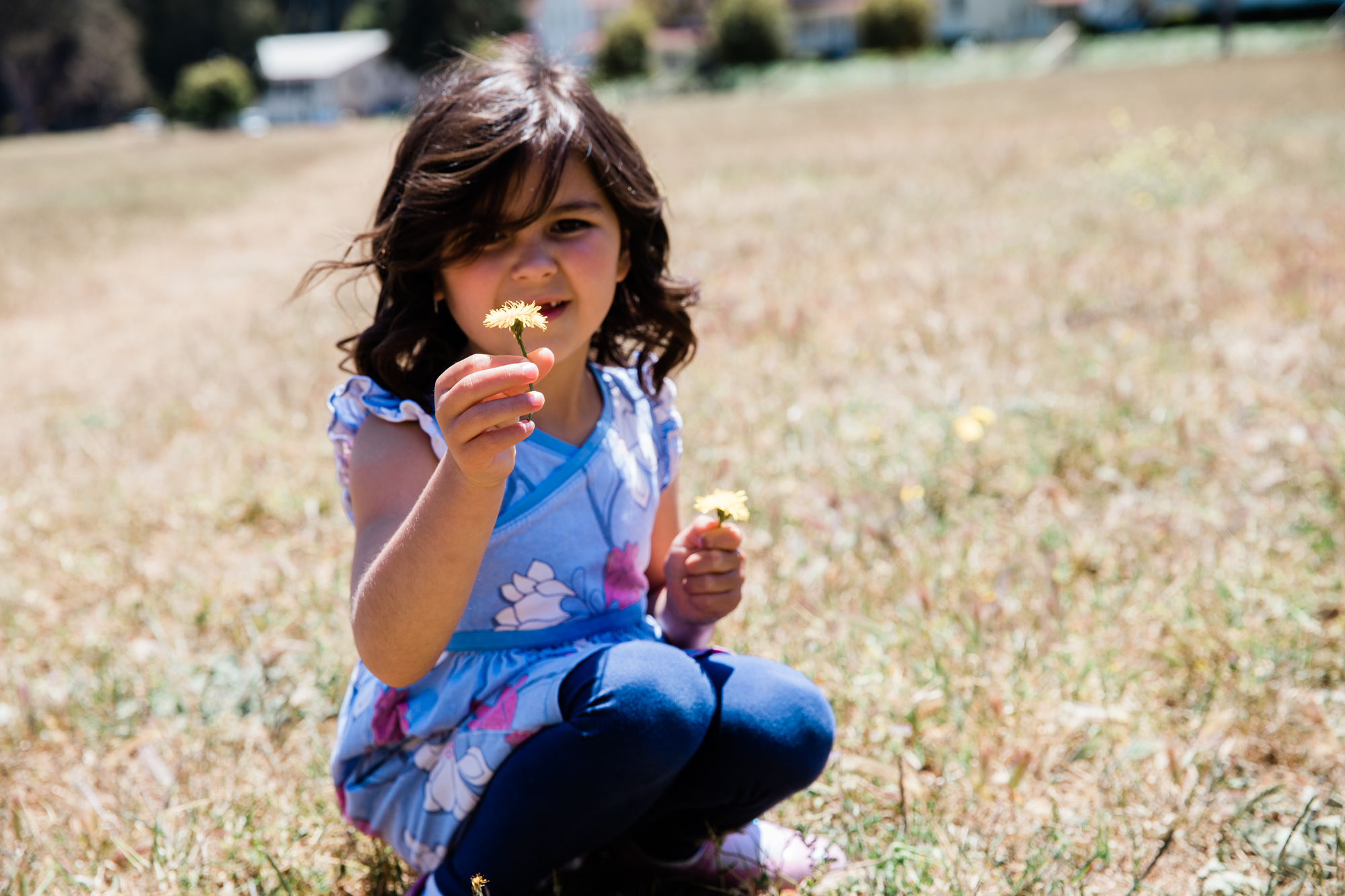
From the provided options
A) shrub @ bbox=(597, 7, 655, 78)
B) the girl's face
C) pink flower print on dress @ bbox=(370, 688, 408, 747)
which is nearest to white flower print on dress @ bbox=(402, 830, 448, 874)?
pink flower print on dress @ bbox=(370, 688, 408, 747)

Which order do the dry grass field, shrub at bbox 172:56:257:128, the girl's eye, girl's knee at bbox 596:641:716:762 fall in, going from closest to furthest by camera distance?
girl's knee at bbox 596:641:716:762 < the girl's eye < the dry grass field < shrub at bbox 172:56:257:128

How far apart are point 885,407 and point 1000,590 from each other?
1354mm

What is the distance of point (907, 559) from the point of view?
2742mm

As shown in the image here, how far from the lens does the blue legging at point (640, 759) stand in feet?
5.05

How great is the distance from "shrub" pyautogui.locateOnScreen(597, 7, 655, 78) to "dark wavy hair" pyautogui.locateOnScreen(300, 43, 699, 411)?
57.1 m

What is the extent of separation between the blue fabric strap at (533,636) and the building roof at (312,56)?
81.9 m

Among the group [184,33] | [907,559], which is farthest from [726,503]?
[184,33]

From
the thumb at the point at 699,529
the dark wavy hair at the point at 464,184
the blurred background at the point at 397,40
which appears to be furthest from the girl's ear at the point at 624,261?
the blurred background at the point at 397,40

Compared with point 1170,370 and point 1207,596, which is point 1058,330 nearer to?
point 1170,370

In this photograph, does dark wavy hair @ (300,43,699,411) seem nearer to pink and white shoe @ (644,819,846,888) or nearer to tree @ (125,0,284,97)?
pink and white shoe @ (644,819,846,888)

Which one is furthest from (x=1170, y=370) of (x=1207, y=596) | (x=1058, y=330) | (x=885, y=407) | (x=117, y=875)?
(x=117, y=875)

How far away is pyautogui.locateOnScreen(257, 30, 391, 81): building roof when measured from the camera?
7900 cm

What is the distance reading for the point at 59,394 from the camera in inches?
205

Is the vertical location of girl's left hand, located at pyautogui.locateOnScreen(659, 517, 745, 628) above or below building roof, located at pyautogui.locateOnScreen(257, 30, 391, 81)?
above
